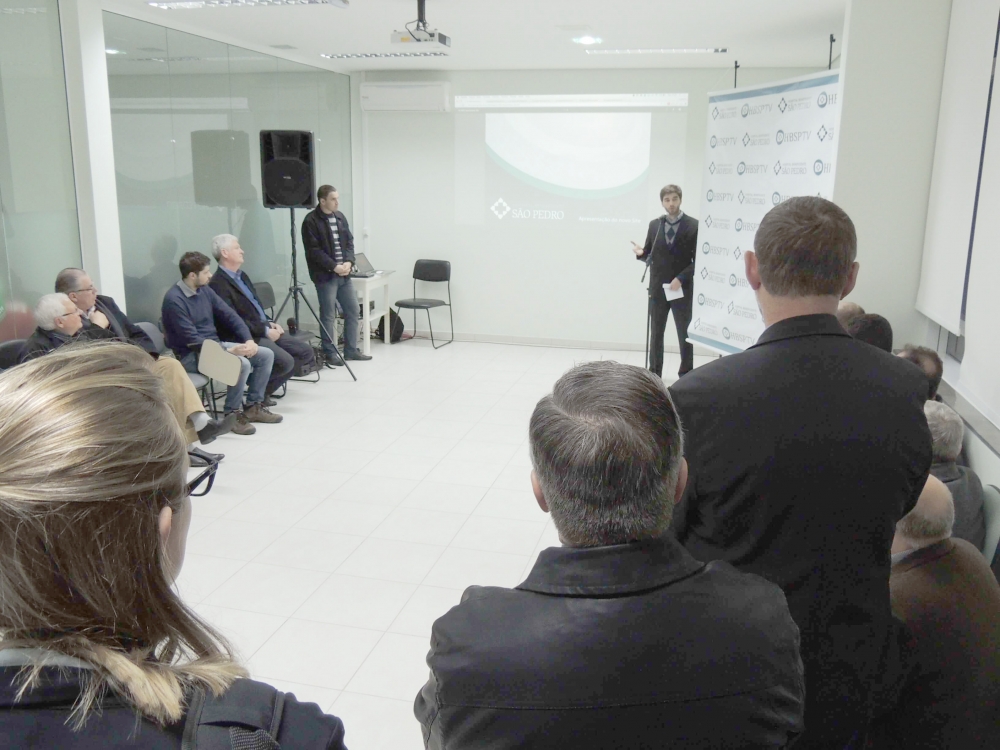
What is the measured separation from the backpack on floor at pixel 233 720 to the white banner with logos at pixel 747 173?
3.56m

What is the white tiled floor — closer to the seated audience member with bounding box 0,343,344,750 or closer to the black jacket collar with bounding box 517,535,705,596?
the black jacket collar with bounding box 517,535,705,596

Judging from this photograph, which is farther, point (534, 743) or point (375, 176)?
point (375, 176)

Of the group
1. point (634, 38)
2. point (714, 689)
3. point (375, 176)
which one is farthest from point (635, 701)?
point (375, 176)

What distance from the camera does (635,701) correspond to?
0.97 metres

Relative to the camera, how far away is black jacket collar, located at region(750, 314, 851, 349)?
1.52 m

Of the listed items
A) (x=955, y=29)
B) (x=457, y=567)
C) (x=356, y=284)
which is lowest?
(x=457, y=567)

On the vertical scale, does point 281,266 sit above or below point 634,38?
below

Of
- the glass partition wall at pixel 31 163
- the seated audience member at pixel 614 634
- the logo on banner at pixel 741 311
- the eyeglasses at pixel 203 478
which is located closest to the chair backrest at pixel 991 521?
the seated audience member at pixel 614 634

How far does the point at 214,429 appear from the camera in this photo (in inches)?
205

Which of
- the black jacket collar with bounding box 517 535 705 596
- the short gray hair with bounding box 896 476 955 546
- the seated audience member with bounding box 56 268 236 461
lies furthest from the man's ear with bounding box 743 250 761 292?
the seated audience member with bounding box 56 268 236 461

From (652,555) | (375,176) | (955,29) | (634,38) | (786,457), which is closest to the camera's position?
(652,555)

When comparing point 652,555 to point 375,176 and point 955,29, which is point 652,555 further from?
point 375,176

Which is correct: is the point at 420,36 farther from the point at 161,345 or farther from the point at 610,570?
the point at 610,570

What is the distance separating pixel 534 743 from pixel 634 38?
629cm
